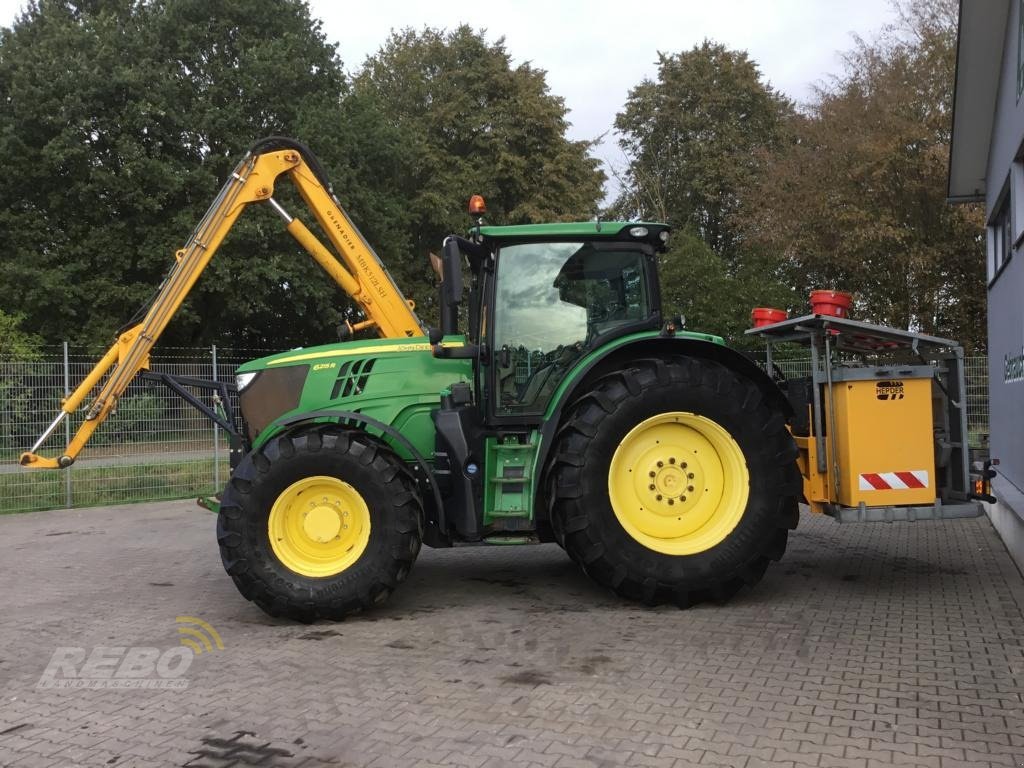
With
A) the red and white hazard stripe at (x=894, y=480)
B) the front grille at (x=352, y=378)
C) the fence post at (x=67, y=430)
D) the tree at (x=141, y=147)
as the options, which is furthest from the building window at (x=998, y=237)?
the tree at (x=141, y=147)

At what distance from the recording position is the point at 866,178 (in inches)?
863

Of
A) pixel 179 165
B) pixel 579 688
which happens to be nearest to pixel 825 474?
pixel 579 688

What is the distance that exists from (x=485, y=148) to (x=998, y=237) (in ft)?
73.4

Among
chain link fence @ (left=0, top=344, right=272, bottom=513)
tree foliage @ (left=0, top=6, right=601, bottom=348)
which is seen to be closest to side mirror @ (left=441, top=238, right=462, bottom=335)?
chain link fence @ (left=0, top=344, right=272, bottom=513)

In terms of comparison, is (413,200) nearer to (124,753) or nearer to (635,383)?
(635,383)

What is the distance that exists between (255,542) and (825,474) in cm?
369

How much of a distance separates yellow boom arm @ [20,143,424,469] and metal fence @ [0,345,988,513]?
2.51m

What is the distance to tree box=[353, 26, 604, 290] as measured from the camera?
29609mm

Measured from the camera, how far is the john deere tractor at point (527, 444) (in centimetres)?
527

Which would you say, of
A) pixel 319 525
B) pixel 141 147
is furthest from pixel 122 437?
pixel 141 147

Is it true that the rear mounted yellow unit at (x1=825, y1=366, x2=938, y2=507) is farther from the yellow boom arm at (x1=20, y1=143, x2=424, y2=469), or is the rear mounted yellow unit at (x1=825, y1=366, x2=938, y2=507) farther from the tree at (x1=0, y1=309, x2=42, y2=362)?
the tree at (x1=0, y1=309, x2=42, y2=362)

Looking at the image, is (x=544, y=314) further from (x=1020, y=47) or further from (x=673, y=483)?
(x=1020, y=47)

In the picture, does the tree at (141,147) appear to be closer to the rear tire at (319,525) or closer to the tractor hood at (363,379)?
the tractor hood at (363,379)

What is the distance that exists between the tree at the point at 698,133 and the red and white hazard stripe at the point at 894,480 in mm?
26735
